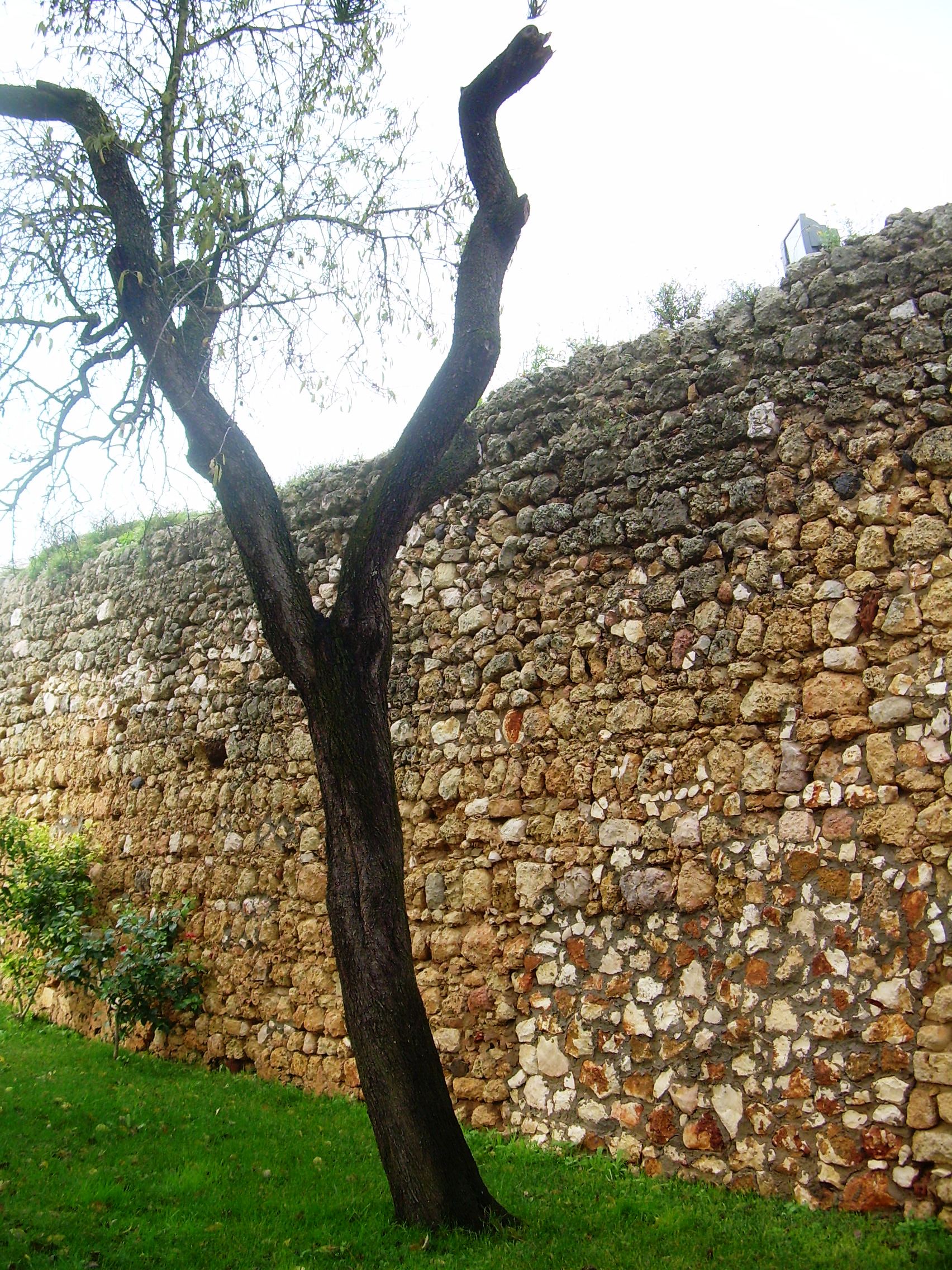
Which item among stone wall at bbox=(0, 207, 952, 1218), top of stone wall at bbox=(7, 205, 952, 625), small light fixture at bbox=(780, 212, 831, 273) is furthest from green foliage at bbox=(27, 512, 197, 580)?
small light fixture at bbox=(780, 212, 831, 273)

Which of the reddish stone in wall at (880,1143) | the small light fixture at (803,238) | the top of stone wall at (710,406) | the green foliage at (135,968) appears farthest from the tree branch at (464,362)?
the green foliage at (135,968)

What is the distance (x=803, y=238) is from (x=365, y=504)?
303cm

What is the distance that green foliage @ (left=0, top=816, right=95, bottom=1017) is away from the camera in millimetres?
8062

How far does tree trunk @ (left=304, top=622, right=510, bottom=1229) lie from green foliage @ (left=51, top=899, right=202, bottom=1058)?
3241 mm

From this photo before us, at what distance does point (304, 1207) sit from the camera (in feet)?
15.7

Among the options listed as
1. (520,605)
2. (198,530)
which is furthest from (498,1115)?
(198,530)

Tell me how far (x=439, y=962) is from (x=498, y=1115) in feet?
2.87

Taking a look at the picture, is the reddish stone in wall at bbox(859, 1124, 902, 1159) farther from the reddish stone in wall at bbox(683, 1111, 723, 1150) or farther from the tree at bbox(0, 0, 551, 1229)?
the tree at bbox(0, 0, 551, 1229)

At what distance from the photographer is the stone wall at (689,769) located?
455 centimetres

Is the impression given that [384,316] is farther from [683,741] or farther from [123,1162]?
[123,1162]

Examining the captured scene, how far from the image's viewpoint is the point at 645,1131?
16.4ft

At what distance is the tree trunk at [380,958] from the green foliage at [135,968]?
10.6 feet

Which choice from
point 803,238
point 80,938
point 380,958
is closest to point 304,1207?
point 380,958

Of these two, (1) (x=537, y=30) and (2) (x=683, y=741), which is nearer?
(1) (x=537, y=30)
